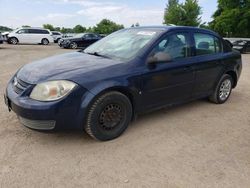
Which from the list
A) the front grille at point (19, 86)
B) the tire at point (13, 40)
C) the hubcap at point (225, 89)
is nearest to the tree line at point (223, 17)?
the tire at point (13, 40)

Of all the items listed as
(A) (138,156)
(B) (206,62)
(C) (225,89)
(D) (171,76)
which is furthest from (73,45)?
(A) (138,156)

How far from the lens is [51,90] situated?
3344mm

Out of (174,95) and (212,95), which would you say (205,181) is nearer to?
(174,95)

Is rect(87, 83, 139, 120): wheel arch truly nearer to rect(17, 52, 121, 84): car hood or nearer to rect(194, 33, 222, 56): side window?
rect(17, 52, 121, 84): car hood

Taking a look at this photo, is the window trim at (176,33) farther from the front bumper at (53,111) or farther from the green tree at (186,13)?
the green tree at (186,13)

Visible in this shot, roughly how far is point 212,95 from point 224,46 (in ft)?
3.27

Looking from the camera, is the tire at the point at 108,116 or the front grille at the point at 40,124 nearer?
the front grille at the point at 40,124

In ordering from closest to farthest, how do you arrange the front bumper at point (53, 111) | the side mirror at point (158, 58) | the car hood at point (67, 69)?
the front bumper at point (53, 111) < the car hood at point (67, 69) < the side mirror at point (158, 58)

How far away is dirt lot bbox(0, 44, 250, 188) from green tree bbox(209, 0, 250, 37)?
3667cm

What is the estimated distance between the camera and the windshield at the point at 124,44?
4.16 metres

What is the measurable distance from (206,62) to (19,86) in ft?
10.2

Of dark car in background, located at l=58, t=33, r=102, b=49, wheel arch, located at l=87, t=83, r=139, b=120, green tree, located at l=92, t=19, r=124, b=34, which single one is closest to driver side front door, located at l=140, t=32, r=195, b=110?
wheel arch, located at l=87, t=83, r=139, b=120

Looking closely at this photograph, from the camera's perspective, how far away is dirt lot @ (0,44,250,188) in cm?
292

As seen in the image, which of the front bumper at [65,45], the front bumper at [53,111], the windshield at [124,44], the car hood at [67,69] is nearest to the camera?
the front bumper at [53,111]
